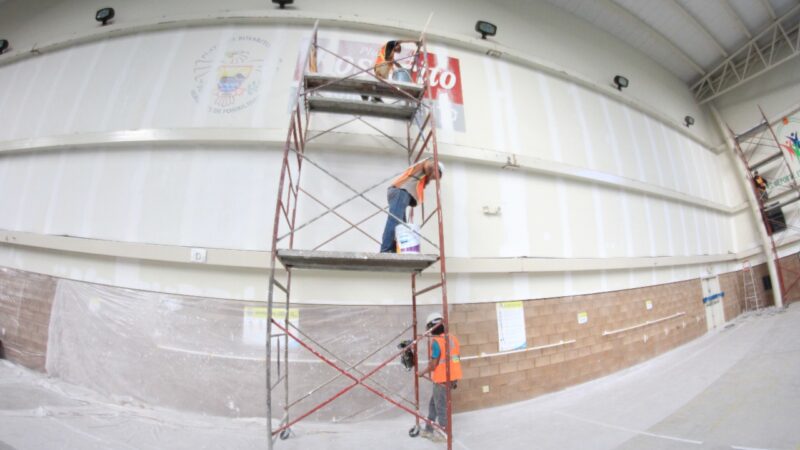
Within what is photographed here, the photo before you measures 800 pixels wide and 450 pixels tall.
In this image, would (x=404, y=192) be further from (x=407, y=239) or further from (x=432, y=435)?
(x=432, y=435)

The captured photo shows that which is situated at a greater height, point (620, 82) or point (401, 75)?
point (620, 82)

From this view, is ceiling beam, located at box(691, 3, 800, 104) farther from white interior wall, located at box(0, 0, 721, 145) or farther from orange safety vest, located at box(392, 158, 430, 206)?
orange safety vest, located at box(392, 158, 430, 206)

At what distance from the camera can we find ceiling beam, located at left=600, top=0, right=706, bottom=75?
7.12m

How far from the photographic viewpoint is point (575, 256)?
5434 mm

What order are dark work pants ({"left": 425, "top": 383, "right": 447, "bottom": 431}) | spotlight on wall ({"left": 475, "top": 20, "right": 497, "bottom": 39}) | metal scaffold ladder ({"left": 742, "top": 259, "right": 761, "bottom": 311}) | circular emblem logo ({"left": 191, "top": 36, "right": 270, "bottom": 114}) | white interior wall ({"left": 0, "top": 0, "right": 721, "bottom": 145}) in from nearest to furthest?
dark work pants ({"left": 425, "top": 383, "right": 447, "bottom": 431}) < circular emblem logo ({"left": 191, "top": 36, "right": 270, "bottom": 114}) < white interior wall ({"left": 0, "top": 0, "right": 721, "bottom": 145}) < spotlight on wall ({"left": 475, "top": 20, "right": 497, "bottom": 39}) < metal scaffold ladder ({"left": 742, "top": 259, "right": 761, "bottom": 311})

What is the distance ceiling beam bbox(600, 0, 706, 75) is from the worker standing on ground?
25.6 ft

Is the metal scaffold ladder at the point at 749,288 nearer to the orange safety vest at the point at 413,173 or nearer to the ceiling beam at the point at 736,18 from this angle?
the ceiling beam at the point at 736,18

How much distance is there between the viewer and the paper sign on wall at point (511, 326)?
14.8ft

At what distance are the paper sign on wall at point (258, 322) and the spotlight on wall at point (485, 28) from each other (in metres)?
6.36

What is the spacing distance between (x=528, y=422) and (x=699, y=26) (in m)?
11.8

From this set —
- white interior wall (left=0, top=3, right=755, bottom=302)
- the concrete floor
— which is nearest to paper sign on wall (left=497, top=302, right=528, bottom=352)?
white interior wall (left=0, top=3, right=755, bottom=302)

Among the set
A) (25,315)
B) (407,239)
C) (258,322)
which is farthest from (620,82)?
(25,315)

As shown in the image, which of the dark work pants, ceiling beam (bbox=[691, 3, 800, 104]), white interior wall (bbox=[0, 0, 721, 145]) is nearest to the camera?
the dark work pants

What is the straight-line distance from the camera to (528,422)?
3.88m
